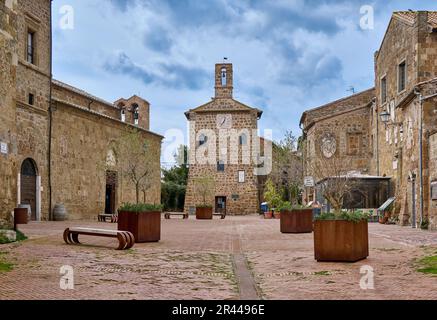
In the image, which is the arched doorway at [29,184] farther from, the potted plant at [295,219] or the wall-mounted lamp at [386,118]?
the wall-mounted lamp at [386,118]

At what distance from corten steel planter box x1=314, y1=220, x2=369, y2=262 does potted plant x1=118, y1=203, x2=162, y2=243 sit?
5.07 metres

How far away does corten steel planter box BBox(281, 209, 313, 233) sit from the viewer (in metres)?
18.6

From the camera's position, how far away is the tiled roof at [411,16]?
23.4 m

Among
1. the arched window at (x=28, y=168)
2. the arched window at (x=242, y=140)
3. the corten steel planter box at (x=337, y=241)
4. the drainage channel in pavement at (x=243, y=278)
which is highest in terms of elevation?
the arched window at (x=242, y=140)

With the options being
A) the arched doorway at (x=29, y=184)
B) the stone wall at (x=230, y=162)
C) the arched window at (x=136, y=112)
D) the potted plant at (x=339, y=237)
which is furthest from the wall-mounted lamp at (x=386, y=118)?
the stone wall at (x=230, y=162)

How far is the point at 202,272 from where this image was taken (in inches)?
347

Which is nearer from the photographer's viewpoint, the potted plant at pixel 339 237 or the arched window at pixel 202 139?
the potted plant at pixel 339 237

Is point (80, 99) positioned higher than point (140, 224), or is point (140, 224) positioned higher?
point (80, 99)

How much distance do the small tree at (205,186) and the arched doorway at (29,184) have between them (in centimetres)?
1890

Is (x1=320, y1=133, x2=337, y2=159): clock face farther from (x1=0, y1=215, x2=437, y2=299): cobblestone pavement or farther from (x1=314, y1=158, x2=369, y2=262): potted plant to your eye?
(x1=314, y1=158, x2=369, y2=262): potted plant

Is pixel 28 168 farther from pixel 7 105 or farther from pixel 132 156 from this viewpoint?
pixel 7 105

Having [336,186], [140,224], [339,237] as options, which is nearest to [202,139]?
[336,186]

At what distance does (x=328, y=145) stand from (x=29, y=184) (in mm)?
20500
